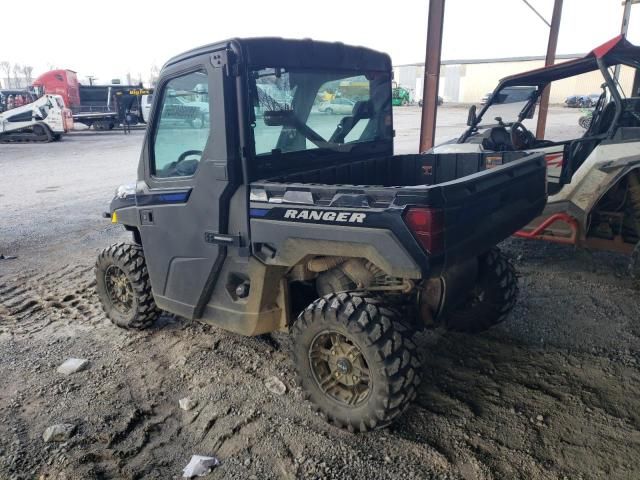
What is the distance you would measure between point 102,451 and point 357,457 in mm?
1356

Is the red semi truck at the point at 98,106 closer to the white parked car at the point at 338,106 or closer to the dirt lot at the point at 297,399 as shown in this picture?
the dirt lot at the point at 297,399

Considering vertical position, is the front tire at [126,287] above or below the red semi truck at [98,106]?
below

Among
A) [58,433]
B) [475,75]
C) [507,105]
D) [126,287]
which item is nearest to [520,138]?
[507,105]

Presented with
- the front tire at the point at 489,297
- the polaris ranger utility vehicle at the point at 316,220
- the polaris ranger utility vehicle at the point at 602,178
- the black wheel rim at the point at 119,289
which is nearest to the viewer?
the polaris ranger utility vehicle at the point at 316,220

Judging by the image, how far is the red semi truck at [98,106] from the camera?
24.7 m

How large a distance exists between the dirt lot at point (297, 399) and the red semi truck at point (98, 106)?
21.6 meters

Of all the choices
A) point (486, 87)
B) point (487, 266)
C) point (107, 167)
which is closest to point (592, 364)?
point (487, 266)

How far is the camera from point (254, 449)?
2.79 metres

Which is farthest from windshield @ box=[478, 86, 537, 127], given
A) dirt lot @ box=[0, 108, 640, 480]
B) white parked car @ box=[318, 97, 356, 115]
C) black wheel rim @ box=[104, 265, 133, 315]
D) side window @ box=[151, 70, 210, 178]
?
black wheel rim @ box=[104, 265, 133, 315]

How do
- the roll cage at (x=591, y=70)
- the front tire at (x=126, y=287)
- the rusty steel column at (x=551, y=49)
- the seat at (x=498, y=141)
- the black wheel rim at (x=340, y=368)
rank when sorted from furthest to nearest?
the rusty steel column at (x=551, y=49) → the seat at (x=498, y=141) → the roll cage at (x=591, y=70) → the front tire at (x=126, y=287) → the black wheel rim at (x=340, y=368)

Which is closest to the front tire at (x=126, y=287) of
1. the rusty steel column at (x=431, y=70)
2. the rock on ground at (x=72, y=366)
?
the rock on ground at (x=72, y=366)

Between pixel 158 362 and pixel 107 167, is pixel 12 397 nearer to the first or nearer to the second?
pixel 158 362

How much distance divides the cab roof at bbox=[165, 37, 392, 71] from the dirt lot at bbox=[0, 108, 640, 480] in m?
1.99

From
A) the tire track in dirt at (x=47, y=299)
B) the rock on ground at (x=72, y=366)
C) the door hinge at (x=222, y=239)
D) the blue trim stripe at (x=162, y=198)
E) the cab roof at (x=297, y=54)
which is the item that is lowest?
the rock on ground at (x=72, y=366)
